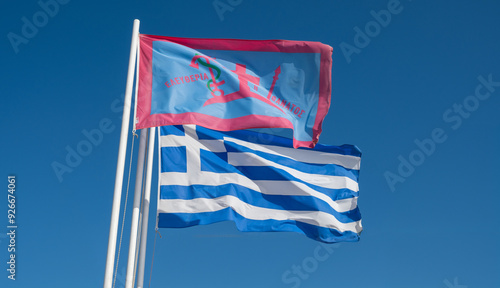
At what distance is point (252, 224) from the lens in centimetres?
1270

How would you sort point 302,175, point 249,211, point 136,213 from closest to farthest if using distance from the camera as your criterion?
point 136,213 → point 249,211 → point 302,175

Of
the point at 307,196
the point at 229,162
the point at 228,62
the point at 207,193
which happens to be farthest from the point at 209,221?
the point at 228,62

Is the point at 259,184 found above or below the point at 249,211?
above

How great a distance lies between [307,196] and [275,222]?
92 cm

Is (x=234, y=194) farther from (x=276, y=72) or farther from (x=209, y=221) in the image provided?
(x=276, y=72)

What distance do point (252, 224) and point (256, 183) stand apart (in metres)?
0.91

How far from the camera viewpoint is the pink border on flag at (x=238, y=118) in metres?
10.5

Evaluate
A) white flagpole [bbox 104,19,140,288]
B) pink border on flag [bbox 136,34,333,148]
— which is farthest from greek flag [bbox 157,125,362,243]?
white flagpole [bbox 104,19,140,288]

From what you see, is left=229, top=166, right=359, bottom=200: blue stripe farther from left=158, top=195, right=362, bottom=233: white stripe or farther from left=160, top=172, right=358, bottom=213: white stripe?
left=158, top=195, right=362, bottom=233: white stripe

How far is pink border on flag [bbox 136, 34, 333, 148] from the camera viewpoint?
10.5 metres

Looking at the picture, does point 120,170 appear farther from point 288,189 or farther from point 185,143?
point 288,189

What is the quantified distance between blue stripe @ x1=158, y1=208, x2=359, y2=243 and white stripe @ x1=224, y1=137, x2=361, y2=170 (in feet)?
4.95

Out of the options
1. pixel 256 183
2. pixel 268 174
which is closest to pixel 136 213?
pixel 256 183

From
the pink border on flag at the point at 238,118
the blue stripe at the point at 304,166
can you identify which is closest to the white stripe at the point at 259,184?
the blue stripe at the point at 304,166
